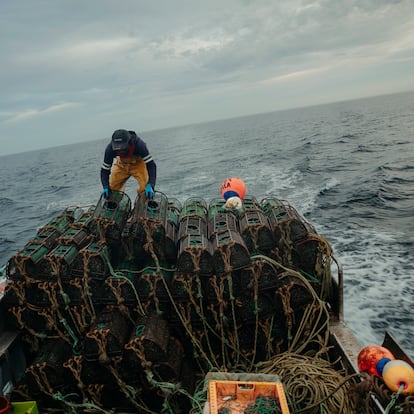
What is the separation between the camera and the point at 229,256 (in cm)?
438

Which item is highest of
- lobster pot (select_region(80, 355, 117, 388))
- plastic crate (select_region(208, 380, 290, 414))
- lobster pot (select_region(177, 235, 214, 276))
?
lobster pot (select_region(177, 235, 214, 276))

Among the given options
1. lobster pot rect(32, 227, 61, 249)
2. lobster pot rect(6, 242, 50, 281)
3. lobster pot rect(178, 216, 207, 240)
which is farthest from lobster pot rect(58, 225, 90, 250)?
lobster pot rect(178, 216, 207, 240)

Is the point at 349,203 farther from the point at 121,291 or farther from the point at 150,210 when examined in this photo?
the point at 121,291

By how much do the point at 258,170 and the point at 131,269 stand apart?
20472 mm

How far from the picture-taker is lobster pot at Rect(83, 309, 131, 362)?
4027mm

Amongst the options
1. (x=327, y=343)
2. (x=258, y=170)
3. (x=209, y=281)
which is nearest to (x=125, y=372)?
(x=209, y=281)

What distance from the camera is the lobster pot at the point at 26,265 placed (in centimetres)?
462

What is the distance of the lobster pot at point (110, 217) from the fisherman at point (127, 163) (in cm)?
23

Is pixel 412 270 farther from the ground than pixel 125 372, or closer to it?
closer to it

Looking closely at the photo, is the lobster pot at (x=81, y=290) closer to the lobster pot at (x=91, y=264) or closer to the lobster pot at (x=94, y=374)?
the lobster pot at (x=91, y=264)

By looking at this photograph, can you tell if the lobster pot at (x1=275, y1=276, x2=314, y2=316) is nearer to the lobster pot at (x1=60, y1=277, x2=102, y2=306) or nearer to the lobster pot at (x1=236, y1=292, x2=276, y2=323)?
the lobster pot at (x1=236, y1=292, x2=276, y2=323)

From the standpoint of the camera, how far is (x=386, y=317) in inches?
296

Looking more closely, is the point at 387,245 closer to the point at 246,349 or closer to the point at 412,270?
the point at 412,270

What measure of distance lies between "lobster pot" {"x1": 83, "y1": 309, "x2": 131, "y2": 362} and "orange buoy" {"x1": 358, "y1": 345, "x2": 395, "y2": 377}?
9.12ft
